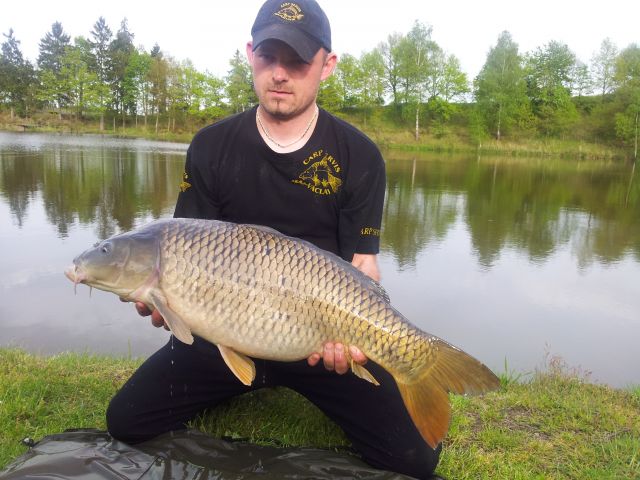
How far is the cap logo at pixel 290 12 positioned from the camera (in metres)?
1.59

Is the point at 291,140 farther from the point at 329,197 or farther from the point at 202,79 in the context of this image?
Result: the point at 202,79

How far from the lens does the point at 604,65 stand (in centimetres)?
2573

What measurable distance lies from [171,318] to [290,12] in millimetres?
933

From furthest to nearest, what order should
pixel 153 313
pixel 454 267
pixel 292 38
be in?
1. pixel 454 267
2. pixel 292 38
3. pixel 153 313

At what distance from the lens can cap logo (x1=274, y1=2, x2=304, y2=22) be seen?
5.20ft

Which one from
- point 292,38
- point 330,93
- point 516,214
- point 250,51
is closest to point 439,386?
point 292,38

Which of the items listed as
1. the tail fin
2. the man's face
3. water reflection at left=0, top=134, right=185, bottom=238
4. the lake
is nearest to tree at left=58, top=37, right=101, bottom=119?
water reflection at left=0, top=134, right=185, bottom=238

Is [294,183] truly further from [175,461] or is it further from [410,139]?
[410,139]

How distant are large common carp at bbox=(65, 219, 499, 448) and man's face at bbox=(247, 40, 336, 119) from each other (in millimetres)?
476

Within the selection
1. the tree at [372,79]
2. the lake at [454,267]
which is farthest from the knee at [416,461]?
the tree at [372,79]

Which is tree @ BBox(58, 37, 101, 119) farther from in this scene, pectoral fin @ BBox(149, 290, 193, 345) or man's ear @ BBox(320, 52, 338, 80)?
pectoral fin @ BBox(149, 290, 193, 345)

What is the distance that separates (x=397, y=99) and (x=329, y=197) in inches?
1022

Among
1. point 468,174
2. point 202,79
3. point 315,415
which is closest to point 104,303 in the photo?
point 315,415

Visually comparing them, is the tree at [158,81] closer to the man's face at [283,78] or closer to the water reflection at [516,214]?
the water reflection at [516,214]
